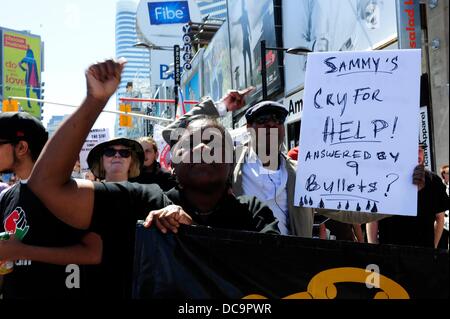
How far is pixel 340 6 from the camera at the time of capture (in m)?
13.4

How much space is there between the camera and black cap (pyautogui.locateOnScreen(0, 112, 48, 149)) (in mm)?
2369

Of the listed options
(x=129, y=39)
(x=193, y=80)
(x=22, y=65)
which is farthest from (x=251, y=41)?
(x=129, y=39)

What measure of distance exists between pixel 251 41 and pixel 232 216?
19702 millimetres

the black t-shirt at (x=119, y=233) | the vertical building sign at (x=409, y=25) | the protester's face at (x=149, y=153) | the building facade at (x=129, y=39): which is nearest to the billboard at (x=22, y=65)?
the building facade at (x=129, y=39)

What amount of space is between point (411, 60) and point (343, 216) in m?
0.96

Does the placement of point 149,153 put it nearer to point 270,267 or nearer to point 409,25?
point 270,267

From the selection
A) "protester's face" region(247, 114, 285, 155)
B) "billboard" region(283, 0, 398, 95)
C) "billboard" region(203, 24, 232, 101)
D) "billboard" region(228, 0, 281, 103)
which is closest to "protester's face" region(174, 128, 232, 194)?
"protester's face" region(247, 114, 285, 155)

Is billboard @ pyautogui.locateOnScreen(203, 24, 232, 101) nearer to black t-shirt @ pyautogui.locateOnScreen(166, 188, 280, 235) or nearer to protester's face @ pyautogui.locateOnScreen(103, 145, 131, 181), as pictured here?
protester's face @ pyautogui.locateOnScreen(103, 145, 131, 181)

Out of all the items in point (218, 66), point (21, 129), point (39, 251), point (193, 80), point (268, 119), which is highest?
point (193, 80)

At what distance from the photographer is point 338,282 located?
1.96m

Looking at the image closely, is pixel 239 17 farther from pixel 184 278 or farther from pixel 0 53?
pixel 0 53

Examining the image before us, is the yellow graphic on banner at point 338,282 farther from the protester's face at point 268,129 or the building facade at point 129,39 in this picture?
the building facade at point 129,39

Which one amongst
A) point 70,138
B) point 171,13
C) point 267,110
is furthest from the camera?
point 171,13
